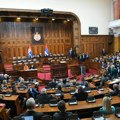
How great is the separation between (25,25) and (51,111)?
615 inches

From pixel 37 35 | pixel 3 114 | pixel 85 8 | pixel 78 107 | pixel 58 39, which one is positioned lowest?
pixel 3 114

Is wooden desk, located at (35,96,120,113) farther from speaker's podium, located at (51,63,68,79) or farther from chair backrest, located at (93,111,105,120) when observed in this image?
speaker's podium, located at (51,63,68,79)

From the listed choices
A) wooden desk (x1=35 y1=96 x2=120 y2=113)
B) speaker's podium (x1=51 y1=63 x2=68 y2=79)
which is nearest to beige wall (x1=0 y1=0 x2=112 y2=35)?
speaker's podium (x1=51 y1=63 x2=68 y2=79)

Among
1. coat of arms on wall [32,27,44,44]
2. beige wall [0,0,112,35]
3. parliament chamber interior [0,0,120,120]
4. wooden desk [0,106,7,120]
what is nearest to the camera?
wooden desk [0,106,7,120]

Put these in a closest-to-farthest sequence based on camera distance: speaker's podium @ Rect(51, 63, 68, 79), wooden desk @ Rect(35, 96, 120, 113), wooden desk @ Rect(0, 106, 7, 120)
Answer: wooden desk @ Rect(35, 96, 120, 113) → wooden desk @ Rect(0, 106, 7, 120) → speaker's podium @ Rect(51, 63, 68, 79)

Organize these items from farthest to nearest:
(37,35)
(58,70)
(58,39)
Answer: (58,39), (37,35), (58,70)

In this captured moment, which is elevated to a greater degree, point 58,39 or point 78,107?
point 58,39

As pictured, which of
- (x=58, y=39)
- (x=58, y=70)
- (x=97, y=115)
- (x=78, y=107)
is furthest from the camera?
(x=58, y=39)

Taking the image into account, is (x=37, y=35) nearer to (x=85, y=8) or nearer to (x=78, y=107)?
(x=85, y=8)

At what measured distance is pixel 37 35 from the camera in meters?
20.9

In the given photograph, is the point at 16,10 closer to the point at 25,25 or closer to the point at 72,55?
the point at 25,25

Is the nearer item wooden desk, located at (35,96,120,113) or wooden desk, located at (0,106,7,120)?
wooden desk, located at (35,96,120,113)

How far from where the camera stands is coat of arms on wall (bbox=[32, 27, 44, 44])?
67.9 ft

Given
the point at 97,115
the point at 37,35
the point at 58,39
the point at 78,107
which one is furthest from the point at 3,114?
the point at 58,39
